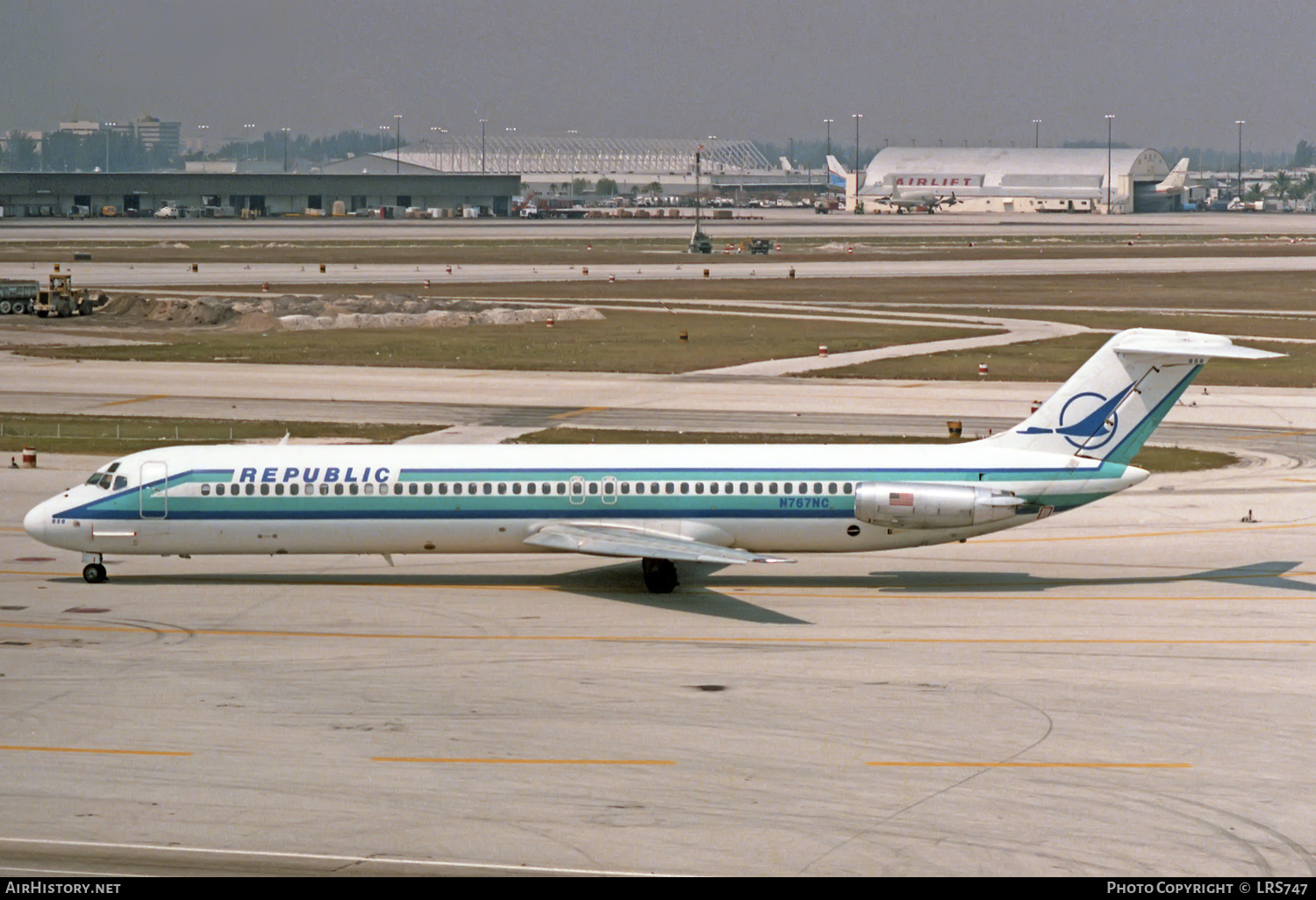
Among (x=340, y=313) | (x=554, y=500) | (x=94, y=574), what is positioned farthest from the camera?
(x=340, y=313)

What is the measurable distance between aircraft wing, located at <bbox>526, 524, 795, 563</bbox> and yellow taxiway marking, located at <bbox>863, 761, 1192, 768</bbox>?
8792mm

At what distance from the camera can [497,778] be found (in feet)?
72.2

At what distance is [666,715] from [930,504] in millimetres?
10085

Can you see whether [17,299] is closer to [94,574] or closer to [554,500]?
[94,574]

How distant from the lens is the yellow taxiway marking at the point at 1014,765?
74.0 ft

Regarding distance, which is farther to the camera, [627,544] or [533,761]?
[627,544]

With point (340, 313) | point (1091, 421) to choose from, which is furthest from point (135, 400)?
point (1091, 421)

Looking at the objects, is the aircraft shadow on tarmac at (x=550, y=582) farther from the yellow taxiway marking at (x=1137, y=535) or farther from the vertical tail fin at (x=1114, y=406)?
the yellow taxiway marking at (x=1137, y=535)

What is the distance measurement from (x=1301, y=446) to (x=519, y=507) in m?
30.6

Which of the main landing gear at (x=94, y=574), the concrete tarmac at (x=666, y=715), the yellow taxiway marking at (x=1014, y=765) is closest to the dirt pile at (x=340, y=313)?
the concrete tarmac at (x=666, y=715)

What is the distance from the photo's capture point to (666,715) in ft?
82.1
